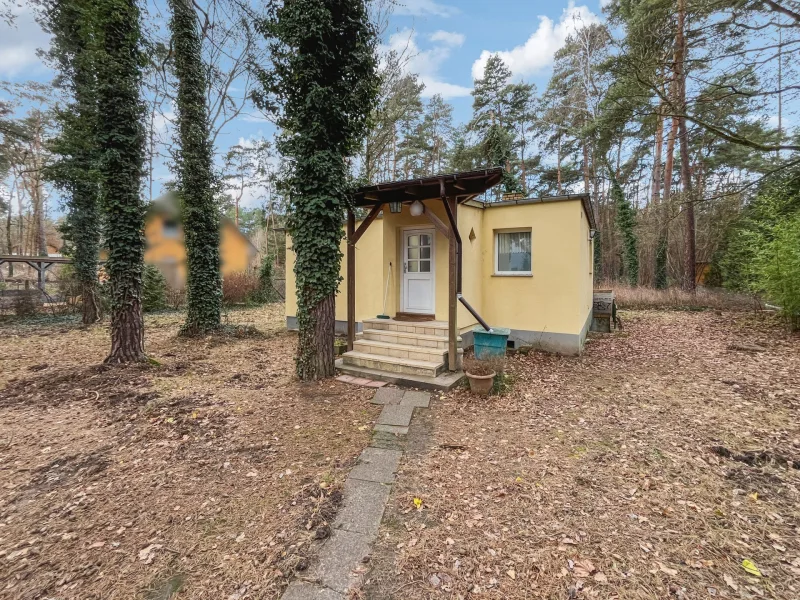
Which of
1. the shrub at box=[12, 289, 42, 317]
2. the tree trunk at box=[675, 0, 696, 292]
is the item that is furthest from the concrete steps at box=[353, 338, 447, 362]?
the shrub at box=[12, 289, 42, 317]

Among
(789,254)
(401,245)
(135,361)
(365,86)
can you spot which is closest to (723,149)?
(789,254)

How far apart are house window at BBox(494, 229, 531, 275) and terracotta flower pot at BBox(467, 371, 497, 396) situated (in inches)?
128

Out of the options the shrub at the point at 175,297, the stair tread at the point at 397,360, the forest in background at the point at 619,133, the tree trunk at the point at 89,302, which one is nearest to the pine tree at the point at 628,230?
the forest in background at the point at 619,133

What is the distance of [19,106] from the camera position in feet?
50.1

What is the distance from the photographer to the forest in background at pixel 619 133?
25.4 feet

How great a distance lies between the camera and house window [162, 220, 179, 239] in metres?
8.90

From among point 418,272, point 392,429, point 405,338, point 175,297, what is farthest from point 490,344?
point 175,297

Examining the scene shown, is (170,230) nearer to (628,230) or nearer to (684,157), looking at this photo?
(628,230)

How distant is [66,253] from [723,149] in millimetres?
25366

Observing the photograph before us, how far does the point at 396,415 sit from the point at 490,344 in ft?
6.86

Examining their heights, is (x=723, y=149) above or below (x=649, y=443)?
above

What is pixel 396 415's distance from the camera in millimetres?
4352

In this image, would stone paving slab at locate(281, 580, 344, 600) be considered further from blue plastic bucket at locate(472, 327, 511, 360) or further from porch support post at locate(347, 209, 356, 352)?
porch support post at locate(347, 209, 356, 352)

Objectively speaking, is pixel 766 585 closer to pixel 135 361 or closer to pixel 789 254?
pixel 135 361
